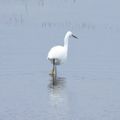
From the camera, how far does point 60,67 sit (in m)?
21.8

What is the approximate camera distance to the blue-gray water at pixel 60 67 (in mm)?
15242

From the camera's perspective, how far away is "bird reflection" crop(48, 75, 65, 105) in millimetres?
16202

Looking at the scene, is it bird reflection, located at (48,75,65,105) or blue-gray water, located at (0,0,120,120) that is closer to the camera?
blue-gray water, located at (0,0,120,120)

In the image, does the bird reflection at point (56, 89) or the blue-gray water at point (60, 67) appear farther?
the bird reflection at point (56, 89)

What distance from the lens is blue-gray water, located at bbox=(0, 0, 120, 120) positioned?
15242mm

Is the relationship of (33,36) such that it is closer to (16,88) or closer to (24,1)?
(16,88)

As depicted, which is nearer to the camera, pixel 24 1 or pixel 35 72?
pixel 35 72

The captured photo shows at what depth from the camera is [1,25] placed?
32.5m

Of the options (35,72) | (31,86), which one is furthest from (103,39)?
(31,86)

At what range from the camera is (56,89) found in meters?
17.7

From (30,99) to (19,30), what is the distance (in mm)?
14639

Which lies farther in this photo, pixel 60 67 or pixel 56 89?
pixel 60 67

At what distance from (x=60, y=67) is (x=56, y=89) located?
163 inches

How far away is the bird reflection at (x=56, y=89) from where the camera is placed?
1620cm
